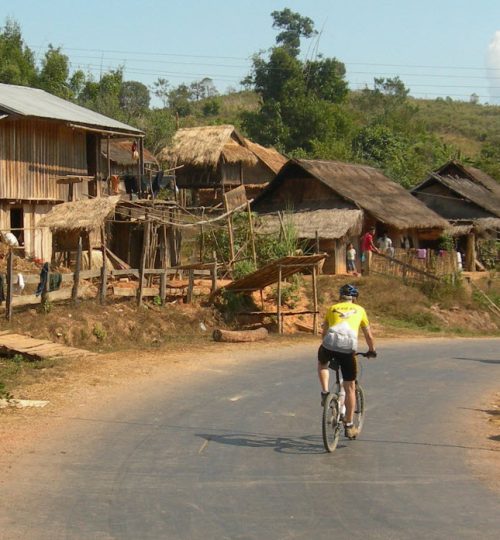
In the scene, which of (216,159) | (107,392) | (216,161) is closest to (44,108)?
(216,159)

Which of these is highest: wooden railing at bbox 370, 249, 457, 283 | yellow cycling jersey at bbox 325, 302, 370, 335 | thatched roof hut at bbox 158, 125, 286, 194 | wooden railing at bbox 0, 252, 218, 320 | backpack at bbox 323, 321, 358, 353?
thatched roof hut at bbox 158, 125, 286, 194

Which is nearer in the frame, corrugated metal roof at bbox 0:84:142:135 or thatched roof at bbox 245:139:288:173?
corrugated metal roof at bbox 0:84:142:135

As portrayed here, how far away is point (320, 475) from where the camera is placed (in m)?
9.21

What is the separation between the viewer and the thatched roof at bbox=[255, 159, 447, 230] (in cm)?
3778

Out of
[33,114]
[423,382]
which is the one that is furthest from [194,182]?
[423,382]

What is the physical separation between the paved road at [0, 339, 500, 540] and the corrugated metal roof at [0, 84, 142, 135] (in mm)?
16208

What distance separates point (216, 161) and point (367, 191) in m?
9.67

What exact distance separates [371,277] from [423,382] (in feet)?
56.0

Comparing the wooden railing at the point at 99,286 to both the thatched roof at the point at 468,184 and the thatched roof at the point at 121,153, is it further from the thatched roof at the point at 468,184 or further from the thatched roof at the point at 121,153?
the thatched roof at the point at 468,184

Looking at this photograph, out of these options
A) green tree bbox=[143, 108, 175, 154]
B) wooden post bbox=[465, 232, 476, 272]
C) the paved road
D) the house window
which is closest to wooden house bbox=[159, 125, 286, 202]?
→ green tree bbox=[143, 108, 175, 154]

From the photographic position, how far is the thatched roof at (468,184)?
4641 centimetres

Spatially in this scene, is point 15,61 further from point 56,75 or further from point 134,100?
point 134,100

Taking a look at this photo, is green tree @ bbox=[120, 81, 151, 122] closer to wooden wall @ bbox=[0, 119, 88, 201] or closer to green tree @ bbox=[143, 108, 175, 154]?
green tree @ bbox=[143, 108, 175, 154]

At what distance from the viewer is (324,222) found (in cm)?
3666
